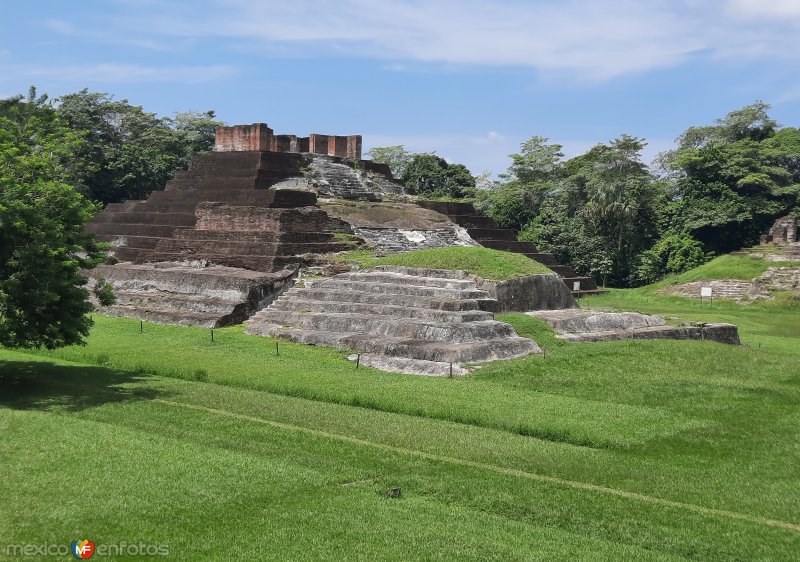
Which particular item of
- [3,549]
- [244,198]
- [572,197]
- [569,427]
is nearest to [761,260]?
[572,197]

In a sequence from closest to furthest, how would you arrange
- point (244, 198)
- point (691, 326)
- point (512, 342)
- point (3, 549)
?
point (3, 549), point (512, 342), point (691, 326), point (244, 198)

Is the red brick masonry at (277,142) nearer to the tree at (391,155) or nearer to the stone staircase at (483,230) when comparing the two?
the stone staircase at (483,230)

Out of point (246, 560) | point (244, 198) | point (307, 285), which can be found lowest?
point (246, 560)

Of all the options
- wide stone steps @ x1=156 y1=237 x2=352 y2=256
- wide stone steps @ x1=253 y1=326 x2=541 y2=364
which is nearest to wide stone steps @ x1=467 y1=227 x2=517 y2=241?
wide stone steps @ x1=156 y1=237 x2=352 y2=256

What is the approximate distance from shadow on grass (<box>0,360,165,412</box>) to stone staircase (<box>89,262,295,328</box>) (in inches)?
167

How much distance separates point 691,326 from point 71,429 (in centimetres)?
1290

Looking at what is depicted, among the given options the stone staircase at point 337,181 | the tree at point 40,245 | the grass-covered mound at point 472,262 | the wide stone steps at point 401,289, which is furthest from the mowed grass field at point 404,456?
the stone staircase at point 337,181

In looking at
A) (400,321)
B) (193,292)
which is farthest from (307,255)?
(400,321)

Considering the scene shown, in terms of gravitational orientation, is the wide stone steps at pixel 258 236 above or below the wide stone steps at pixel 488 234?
below

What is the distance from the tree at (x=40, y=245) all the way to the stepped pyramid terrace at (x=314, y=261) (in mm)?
1443

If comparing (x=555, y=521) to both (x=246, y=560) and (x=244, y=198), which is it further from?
(x=244, y=198)

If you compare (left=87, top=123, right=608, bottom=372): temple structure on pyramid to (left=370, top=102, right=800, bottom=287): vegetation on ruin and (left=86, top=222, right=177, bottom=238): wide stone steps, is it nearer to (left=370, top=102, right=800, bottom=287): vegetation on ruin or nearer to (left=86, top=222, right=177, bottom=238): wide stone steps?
(left=86, top=222, right=177, bottom=238): wide stone steps

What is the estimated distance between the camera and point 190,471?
7.16 metres

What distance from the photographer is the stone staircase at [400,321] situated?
13094mm
